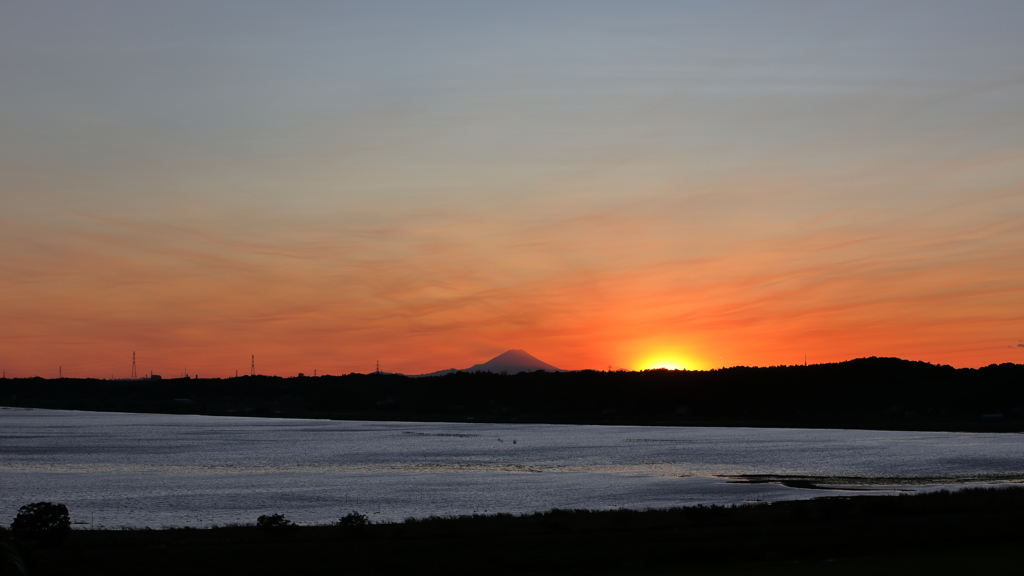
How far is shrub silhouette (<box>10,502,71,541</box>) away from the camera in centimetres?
3331

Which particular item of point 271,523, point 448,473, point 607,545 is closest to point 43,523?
point 271,523

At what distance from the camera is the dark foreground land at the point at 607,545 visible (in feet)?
94.8

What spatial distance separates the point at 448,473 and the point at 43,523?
51960 mm

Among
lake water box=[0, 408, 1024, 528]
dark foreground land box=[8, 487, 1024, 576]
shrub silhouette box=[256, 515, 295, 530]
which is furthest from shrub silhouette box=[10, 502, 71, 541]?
lake water box=[0, 408, 1024, 528]

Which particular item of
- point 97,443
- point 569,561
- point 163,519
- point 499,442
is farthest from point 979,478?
point 97,443

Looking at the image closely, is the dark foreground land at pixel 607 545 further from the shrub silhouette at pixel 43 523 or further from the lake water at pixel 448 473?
the lake water at pixel 448 473

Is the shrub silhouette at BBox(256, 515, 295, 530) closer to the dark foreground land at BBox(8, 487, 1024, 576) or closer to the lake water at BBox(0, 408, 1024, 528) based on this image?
the dark foreground land at BBox(8, 487, 1024, 576)

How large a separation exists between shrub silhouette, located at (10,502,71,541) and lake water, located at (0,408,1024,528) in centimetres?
1369

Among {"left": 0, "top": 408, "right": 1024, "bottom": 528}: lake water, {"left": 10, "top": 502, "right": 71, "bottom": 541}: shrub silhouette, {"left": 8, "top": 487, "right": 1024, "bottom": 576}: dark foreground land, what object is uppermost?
{"left": 10, "top": 502, "right": 71, "bottom": 541}: shrub silhouette

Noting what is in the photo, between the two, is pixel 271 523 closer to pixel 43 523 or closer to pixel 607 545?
pixel 43 523

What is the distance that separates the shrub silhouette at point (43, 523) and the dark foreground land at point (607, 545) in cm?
66

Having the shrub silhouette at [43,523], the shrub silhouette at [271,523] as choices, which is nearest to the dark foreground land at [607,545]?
the shrub silhouette at [271,523]

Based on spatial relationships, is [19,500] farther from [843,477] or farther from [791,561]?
[843,477]

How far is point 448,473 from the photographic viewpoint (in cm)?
8362
